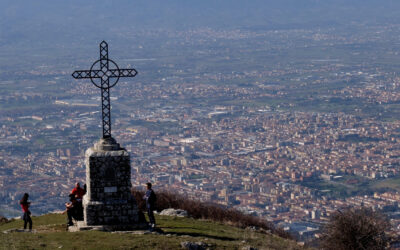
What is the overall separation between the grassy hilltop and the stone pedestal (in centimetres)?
61

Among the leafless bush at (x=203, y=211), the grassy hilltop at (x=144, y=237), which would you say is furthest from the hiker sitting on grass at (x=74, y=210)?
the leafless bush at (x=203, y=211)

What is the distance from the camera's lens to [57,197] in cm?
4934

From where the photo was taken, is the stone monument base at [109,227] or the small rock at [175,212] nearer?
the stone monument base at [109,227]

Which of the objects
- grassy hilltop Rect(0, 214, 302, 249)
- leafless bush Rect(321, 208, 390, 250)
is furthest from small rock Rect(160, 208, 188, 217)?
leafless bush Rect(321, 208, 390, 250)

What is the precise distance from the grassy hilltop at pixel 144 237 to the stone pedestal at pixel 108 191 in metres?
0.61

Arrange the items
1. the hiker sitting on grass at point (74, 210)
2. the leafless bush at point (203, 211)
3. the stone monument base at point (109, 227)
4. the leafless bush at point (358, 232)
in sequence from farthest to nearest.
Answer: the leafless bush at point (203, 211) < the leafless bush at point (358, 232) < the hiker sitting on grass at point (74, 210) < the stone monument base at point (109, 227)

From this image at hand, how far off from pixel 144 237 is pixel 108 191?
1564mm

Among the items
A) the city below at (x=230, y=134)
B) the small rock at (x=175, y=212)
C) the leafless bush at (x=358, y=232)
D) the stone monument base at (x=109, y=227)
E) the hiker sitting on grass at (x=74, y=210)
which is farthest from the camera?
the city below at (x=230, y=134)

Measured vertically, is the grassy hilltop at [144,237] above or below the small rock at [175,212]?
above

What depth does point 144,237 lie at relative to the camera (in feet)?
53.5

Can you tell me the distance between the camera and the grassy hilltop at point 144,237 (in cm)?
1545

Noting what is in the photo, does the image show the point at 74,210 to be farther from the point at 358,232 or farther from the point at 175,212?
the point at 358,232

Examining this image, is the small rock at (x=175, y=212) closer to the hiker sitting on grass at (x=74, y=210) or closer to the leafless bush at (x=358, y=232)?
the hiker sitting on grass at (x=74, y=210)

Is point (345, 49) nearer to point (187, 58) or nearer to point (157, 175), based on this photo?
point (187, 58)
